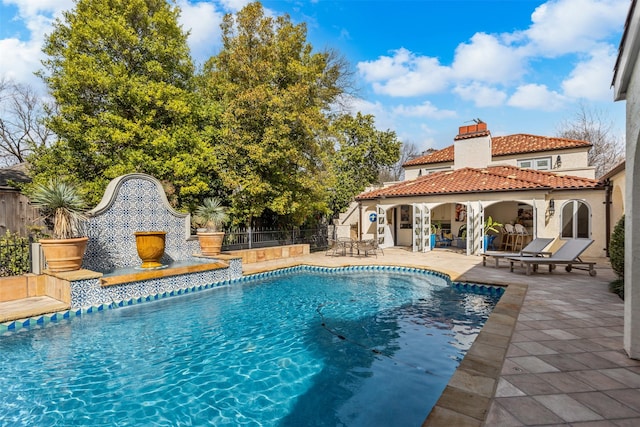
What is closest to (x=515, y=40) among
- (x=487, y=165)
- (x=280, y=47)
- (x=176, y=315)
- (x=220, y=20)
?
(x=487, y=165)

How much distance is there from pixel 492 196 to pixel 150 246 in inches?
573

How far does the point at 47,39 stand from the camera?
533 inches

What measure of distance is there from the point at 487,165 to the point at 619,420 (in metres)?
19.3

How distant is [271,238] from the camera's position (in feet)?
50.1

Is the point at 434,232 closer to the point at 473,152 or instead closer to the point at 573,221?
the point at 473,152

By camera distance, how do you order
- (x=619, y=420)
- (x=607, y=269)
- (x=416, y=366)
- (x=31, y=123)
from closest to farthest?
(x=619, y=420)
(x=416, y=366)
(x=607, y=269)
(x=31, y=123)

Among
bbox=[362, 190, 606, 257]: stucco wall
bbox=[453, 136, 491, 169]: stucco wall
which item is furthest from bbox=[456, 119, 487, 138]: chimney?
bbox=[362, 190, 606, 257]: stucco wall

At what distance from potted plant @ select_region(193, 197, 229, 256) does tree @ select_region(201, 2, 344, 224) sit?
1.56 m

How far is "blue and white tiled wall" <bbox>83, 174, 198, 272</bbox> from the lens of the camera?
9.40 metres

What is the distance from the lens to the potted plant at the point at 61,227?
753 cm

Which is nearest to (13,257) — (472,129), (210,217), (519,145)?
(210,217)

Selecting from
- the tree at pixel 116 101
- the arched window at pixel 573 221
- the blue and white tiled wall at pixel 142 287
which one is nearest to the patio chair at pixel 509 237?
the arched window at pixel 573 221

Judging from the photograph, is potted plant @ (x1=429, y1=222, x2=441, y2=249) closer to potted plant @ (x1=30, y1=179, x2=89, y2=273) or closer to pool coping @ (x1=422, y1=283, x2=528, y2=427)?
pool coping @ (x1=422, y1=283, x2=528, y2=427)

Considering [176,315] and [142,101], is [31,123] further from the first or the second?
[176,315]
